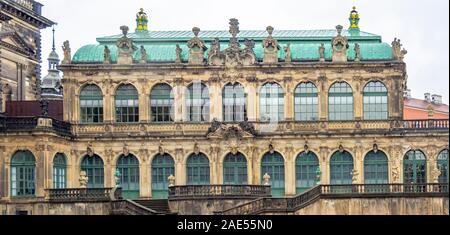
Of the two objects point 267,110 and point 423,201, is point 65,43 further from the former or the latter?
→ point 423,201

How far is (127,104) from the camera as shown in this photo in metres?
53.3

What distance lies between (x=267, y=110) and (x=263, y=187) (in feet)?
26.3

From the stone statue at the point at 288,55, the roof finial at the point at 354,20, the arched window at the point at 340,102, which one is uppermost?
the roof finial at the point at 354,20

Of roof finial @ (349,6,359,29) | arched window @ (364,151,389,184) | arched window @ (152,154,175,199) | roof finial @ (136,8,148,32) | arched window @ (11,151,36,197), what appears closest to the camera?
arched window @ (11,151,36,197)

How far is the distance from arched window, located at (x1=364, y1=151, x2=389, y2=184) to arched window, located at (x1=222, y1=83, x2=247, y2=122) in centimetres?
702

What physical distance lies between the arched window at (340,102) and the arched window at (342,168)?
2011mm

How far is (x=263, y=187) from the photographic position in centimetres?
4594

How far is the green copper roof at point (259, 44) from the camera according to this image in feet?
176

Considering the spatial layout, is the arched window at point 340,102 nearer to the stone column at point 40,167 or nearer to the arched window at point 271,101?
the arched window at point 271,101

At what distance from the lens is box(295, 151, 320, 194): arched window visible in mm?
51969

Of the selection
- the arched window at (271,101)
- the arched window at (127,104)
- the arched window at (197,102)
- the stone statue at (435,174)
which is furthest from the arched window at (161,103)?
the stone statue at (435,174)

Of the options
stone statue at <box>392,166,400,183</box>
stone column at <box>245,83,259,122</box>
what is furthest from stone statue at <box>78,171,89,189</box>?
stone statue at <box>392,166,400,183</box>

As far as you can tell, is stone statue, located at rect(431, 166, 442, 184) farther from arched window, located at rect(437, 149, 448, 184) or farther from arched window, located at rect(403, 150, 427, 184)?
arched window, located at rect(403, 150, 427, 184)
